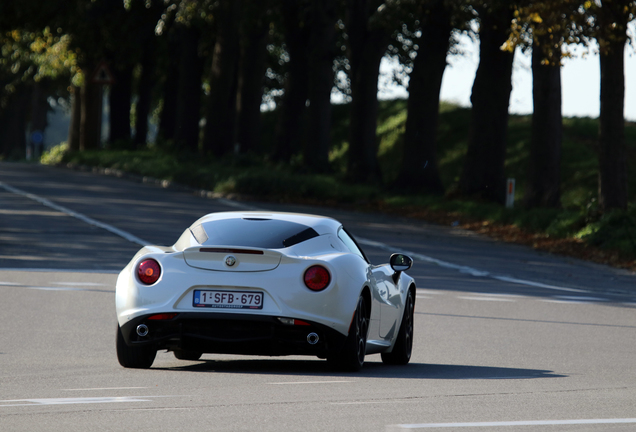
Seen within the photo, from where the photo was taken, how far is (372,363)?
9.92 metres

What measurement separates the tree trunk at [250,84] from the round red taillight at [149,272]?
119ft

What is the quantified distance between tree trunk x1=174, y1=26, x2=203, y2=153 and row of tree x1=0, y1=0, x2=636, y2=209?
5cm

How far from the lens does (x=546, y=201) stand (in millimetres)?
26578

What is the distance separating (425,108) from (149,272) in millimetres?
23450

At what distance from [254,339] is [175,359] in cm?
176

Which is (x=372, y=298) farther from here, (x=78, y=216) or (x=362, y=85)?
(x=362, y=85)

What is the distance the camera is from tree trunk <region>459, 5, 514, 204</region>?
1119 inches

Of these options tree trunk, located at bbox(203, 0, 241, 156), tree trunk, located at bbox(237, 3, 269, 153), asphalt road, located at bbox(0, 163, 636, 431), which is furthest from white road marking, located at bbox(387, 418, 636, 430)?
tree trunk, located at bbox(237, 3, 269, 153)

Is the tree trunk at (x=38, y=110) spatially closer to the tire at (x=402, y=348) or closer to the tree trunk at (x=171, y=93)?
the tree trunk at (x=171, y=93)

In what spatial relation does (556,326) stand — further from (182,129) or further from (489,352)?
(182,129)

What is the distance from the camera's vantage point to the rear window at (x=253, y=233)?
8.36m

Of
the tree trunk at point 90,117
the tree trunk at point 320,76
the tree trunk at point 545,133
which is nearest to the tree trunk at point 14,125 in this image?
the tree trunk at point 90,117

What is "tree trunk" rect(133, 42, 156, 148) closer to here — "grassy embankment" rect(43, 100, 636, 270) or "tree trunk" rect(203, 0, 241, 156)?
"grassy embankment" rect(43, 100, 636, 270)

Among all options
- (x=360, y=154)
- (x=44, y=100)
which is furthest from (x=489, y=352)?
(x=44, y=100)
